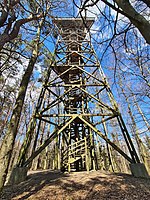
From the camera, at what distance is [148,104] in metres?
7.94

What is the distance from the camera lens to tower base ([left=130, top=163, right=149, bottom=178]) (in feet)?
13.1

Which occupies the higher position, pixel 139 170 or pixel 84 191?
pixel 139 170

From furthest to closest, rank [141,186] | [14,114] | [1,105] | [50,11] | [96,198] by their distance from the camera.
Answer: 1. [1,105]
2. [50,11]
3. [14,114]
4. [141,186]
5. [96,198]

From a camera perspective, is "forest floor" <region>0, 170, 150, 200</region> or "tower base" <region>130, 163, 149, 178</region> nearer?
"forest floor" <region>0, 170, 150, 200</region>

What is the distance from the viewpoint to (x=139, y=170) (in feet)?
13.3

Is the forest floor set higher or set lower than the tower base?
lower

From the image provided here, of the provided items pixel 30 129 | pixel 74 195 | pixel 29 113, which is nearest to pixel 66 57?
pixel 30 129

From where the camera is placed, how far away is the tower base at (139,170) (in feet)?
13.1

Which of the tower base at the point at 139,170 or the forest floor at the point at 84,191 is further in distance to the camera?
the tower base at the point at 139,170

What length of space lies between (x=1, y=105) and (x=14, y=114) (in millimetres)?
10575

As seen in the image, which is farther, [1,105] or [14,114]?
[1,105]

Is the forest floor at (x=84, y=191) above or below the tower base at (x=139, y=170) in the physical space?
below

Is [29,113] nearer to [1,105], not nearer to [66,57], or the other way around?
[1,105]

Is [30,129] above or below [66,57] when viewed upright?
below
